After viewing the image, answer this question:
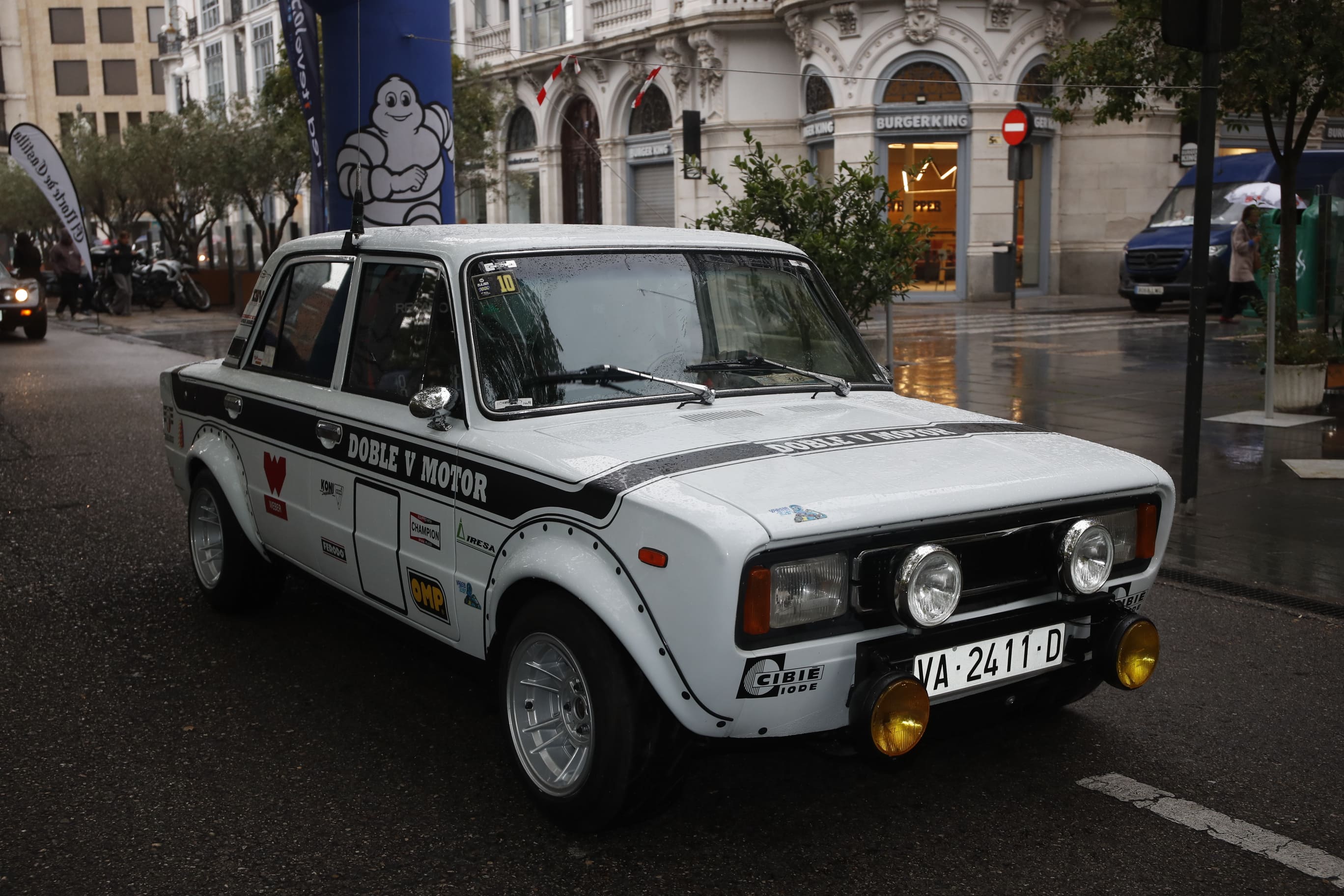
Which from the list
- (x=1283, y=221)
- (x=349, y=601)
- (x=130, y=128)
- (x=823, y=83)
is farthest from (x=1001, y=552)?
(x=130, y=128)

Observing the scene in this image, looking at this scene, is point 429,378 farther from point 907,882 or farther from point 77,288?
point 77,288

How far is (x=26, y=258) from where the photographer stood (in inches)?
1054

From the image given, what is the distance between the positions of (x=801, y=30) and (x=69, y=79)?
71387 mm

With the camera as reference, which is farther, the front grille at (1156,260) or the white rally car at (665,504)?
the front grille at (1156,260)

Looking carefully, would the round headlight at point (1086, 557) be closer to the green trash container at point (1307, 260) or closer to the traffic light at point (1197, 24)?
the traffic light at point (1197, 24)

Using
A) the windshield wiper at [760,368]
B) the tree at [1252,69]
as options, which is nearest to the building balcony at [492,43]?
the tree at [1252,69]

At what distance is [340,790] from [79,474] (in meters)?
6.46

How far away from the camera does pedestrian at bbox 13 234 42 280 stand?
26.5 metres

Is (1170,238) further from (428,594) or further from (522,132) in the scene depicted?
(428,594)

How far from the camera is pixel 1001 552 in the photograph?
357cm

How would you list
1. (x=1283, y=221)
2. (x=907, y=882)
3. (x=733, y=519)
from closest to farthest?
(x=733, y=519), (x=907, y=882), (x=1283, y=221)

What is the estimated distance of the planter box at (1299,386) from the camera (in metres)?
11.3

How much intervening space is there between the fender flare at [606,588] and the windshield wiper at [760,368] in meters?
0.96

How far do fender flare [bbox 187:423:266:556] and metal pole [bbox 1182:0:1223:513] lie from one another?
483cm
